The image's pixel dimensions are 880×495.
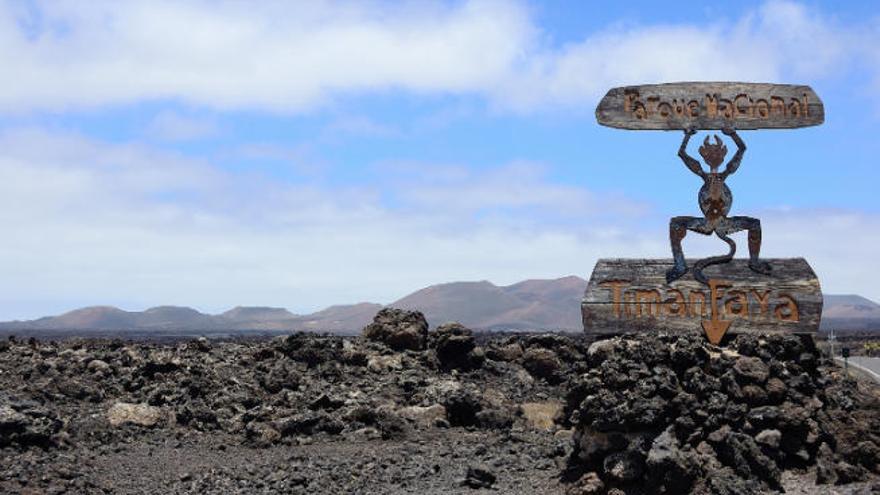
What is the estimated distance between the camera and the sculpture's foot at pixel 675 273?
11453 millimetres

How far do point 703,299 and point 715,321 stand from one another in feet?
0.88

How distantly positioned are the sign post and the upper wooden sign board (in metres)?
0.01

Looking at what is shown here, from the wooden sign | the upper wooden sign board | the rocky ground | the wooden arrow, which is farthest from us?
the upper wooden sign board

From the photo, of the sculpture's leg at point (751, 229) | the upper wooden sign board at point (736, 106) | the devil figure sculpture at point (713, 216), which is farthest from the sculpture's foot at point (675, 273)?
the upper wooden sign board at point (736, 106)

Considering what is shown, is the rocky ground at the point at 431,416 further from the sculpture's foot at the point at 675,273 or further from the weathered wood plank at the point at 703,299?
the sculpture's foot at the point at 675,273

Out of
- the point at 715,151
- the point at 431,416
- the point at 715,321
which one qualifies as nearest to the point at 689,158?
the point at 715,151

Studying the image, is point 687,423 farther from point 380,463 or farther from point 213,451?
point 213,451

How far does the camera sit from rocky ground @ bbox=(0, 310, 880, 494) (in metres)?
10.6

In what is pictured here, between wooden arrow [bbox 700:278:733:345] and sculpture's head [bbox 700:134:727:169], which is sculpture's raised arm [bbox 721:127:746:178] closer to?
sculpture's head [bbox 700:134:727:169]

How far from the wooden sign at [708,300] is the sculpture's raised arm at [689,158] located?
103 centimetres

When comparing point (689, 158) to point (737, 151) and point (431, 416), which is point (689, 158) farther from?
point (431, 416)

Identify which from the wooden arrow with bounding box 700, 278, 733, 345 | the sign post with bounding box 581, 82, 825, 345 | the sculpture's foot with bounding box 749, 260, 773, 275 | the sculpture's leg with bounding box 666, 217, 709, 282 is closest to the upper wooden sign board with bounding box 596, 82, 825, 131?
the sign post with bounding box 581, 82, 825, 345

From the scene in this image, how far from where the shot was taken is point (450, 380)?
2230 cm

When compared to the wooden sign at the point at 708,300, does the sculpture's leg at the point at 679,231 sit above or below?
above
